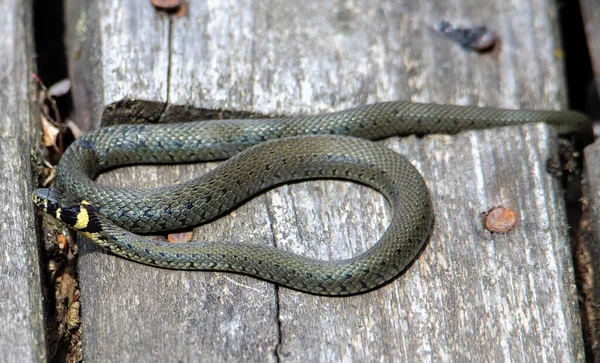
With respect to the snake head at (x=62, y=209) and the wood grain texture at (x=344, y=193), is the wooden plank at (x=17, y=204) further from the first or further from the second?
the wood grain texture at (x=344, y=193)

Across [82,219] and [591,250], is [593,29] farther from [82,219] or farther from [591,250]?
[82,219]

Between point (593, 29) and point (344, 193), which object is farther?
point (593, 29)

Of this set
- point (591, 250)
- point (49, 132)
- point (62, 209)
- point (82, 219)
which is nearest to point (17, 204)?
point (62, 209)

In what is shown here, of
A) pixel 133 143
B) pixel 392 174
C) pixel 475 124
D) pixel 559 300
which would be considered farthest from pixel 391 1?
pixel 559 300

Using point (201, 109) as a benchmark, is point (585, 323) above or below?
below

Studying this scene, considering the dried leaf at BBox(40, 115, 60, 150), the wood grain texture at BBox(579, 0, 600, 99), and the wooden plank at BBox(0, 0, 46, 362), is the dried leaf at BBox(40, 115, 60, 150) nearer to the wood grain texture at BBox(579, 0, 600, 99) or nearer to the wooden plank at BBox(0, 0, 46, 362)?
the wooden plank at BBox(0, 0, 46, 362)

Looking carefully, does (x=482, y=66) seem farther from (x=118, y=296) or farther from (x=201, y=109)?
(x=118, y=296)
